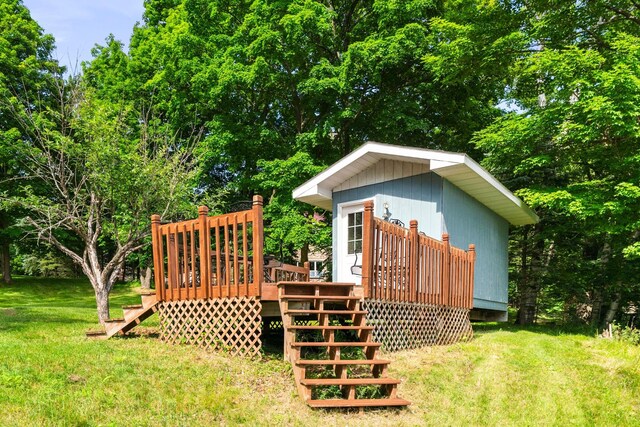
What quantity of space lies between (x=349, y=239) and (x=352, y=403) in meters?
6.58

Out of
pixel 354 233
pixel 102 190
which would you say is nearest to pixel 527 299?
pixel 354 233

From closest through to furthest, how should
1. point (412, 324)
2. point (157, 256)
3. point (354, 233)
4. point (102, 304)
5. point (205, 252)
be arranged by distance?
point (205, 252), point (157, 256), point (412, 324), point (102, 304), point (354, 233)

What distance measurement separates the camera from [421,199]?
10227 mm

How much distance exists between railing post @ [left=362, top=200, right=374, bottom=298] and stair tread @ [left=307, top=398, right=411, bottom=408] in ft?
6.08

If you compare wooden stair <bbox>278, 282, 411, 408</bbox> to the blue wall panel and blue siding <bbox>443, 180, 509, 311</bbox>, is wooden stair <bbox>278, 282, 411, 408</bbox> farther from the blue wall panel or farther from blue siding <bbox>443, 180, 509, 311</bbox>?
blue siding <bbox>443, 180, 509, 311</bbox>

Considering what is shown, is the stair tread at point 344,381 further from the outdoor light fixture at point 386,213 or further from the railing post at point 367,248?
the outdoor light fixture at point 386,213

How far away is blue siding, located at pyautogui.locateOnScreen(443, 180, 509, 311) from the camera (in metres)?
10.4

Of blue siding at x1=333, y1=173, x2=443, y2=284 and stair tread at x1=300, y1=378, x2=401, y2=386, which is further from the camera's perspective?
blue siding at x1=333, y1=173, x2=443, y2=284

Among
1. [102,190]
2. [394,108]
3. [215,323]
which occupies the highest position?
[394,108]

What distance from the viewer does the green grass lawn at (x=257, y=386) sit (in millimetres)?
4168

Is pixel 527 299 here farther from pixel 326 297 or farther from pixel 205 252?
pixel 205 252

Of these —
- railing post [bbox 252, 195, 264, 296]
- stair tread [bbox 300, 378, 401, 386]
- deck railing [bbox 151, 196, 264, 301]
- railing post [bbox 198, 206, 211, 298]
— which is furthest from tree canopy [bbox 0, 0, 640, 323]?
stair tread [bbox 300, 378, 401, 386]

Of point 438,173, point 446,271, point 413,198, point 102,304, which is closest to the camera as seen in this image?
point 446,271

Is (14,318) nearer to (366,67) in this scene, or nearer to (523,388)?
(523,388)
